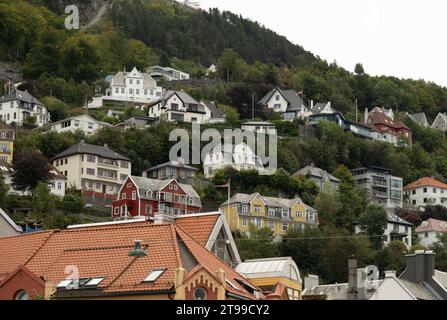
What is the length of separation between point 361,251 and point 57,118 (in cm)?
6510

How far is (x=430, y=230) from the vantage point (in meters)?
149

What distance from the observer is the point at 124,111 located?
176 meters

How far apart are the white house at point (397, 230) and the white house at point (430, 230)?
120 centimetres

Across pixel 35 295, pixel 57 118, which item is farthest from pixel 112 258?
pixel 57 118

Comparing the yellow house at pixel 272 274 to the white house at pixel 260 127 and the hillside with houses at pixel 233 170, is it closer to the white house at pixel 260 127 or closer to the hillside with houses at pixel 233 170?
the hillside with houses at pixel 233 170

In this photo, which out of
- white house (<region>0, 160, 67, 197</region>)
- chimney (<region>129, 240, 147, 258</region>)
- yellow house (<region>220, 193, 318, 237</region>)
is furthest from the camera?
yellow house (<region>220, 193, 318, 237</region>)

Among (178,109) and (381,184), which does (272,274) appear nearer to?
(381,184)

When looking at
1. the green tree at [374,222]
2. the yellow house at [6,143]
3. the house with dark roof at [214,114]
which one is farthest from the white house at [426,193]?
the yellow house at [6,143]

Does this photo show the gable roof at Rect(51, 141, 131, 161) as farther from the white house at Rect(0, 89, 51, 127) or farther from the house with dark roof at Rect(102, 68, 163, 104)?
the house with dark roof at Rect(102, 68, 163, 104)

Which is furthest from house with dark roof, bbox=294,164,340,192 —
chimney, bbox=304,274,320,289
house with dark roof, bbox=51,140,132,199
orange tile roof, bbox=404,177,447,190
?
chimney, bbox=304,274,320,289

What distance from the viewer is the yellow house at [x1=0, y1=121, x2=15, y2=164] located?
142750 millimetres

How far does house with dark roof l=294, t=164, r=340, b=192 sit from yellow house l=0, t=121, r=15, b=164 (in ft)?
102

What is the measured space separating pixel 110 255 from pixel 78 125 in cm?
12607

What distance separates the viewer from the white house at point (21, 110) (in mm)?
165125
